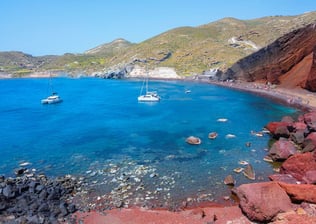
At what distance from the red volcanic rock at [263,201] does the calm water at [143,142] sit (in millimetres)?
6267

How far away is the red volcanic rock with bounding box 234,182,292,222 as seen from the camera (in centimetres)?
2700

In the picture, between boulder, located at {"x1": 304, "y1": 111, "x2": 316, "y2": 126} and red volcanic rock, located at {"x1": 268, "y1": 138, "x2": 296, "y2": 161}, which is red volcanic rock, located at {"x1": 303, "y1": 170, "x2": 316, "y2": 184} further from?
boulder, located at {"x1": 304, "y1": 111, "x2": 316, "y2": 126}

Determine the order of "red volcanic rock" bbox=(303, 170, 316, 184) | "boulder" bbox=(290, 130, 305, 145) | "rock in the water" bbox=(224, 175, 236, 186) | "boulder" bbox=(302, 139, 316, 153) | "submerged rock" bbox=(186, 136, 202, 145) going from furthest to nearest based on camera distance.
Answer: "submerged rock" bbox=(186, 136, 202, 145), "boulder" bbox=(290, 130, 305, 145), "boulder" bbox=(302, 139, 316, 153), "rock in the water" bbox=(224, 175, 236, 186), "red volcanic rock" bbox=(303, 170, 316, 184)

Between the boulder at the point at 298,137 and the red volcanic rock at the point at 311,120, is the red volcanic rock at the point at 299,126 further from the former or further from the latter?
the boulder at the point at 298,137

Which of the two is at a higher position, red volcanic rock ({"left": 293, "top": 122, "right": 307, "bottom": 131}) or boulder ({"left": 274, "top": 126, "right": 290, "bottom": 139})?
red volcanic rock ({"left": 293, "top": 122, "right": 307, "bottom": 131})

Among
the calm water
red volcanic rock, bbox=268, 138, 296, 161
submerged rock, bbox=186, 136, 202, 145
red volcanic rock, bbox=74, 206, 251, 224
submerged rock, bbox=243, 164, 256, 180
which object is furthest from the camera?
submerged rock, bbox=186, 136, 202, 145

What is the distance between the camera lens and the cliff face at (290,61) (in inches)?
3863

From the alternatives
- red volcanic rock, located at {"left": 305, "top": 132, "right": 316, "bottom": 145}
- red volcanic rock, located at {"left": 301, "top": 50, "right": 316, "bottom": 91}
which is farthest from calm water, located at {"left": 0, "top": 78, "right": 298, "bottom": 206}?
red volcanic rock, located at {"left": 301, "top": 50, "right": 316, "bottom": 91}

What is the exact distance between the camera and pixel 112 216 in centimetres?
2875

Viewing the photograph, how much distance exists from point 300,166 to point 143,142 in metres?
27.3

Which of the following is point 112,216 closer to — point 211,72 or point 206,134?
point 206,134

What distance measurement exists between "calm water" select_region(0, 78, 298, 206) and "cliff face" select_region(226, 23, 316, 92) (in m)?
16.5

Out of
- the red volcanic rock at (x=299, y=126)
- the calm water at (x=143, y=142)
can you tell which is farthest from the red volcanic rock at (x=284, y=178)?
the red volcanic rock at (x=299, y=126)

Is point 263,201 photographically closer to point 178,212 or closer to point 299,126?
point 178,212
